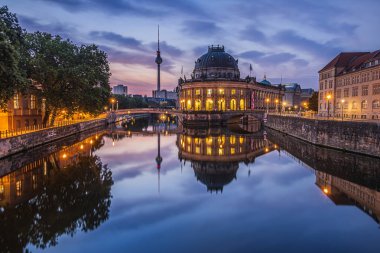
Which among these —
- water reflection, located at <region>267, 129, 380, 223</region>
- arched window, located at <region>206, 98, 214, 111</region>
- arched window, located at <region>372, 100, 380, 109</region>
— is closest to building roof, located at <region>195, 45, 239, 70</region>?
arched window, located at <region>206, 98, 214, 111</region>

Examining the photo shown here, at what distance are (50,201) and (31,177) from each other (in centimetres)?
692

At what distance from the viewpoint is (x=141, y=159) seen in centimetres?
3922

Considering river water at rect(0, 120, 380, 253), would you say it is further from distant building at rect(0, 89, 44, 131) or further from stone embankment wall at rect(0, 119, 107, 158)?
distant building at rect(0, 89, 44, 131)

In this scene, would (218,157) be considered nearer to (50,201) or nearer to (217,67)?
(50,201)

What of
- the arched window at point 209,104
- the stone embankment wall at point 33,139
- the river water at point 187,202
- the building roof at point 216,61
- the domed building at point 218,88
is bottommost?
the river water at point 187,202

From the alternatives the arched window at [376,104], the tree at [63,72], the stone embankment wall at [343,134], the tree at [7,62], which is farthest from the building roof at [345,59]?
the tree at [7,62]

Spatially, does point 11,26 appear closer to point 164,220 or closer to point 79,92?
point 79,92

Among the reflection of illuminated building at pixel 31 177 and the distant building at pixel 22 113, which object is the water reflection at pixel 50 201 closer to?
the reflection of illuminated building at pixel 31 177

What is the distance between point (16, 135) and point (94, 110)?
17734 millimetres

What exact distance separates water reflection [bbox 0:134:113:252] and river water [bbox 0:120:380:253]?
5 centimetres

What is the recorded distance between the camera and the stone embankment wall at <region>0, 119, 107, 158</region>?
3247cm

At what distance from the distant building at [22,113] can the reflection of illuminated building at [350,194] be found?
36952mm

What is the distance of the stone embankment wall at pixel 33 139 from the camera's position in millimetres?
32469

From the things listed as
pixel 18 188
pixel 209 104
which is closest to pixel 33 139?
pixel 18 188
